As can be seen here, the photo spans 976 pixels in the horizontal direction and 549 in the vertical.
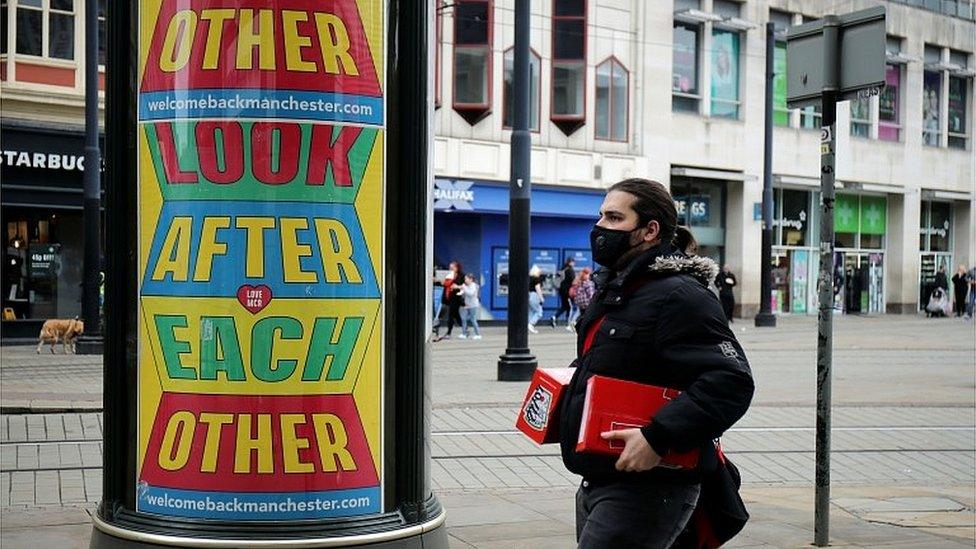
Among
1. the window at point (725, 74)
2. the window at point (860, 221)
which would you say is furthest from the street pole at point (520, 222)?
the window at point (860, 221)

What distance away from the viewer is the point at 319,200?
15.9 ft

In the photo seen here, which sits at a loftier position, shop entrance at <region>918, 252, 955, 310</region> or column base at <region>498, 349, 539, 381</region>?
shop entrance at <region>918, 252, 955, 310</region>

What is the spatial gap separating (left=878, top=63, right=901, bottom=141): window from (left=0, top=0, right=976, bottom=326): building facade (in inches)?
3.1

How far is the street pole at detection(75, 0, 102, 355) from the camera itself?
65.5ft

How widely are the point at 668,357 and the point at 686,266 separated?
0.33 metres

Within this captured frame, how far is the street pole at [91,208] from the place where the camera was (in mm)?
19953

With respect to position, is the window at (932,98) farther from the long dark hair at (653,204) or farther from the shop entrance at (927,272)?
the long dark hair at (653,204)

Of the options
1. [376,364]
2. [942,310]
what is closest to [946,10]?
[942,310]

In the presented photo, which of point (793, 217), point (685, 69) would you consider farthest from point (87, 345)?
point (793, 217)

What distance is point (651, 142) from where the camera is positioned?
3594cm

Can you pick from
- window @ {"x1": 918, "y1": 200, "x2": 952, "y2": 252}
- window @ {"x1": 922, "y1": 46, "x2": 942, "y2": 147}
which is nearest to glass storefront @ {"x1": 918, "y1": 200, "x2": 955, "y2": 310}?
window @ {"x1": 918, "y1": 200, "x2": 952, "y2": 252}

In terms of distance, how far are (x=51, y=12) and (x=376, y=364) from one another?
21295 millimetres

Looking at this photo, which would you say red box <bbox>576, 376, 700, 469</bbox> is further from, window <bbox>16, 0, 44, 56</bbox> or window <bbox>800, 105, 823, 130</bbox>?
window <bbox>800, 105, 823, 130</bbox>

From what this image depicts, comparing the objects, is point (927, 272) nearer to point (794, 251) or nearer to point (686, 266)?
point (794, 251)
